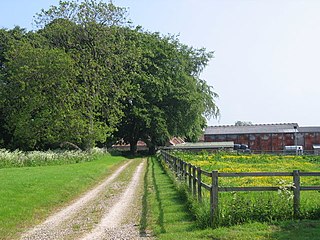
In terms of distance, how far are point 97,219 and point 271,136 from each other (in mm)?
99885

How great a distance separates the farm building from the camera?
10800 centimetres

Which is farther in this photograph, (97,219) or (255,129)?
(255,129)

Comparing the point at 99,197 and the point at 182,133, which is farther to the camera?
the point at 182,133

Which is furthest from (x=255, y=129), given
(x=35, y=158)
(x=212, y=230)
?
(x=212, y=230)

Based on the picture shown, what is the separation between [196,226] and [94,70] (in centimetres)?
3848

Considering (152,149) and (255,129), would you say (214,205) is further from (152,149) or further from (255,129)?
(255,129)

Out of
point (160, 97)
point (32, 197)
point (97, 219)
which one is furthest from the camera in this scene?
point (160, 97)

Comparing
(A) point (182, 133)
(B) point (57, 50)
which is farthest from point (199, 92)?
(B) point (57, 50)

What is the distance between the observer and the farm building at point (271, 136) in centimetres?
10800

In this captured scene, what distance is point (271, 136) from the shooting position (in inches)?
4277

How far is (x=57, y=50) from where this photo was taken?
44.3 metres

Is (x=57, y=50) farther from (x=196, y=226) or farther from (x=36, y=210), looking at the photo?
(x=196, y=226)

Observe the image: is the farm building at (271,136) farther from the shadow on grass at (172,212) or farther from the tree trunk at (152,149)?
the shadow on grass at (172,212)

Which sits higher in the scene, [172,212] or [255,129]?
[255,129]
